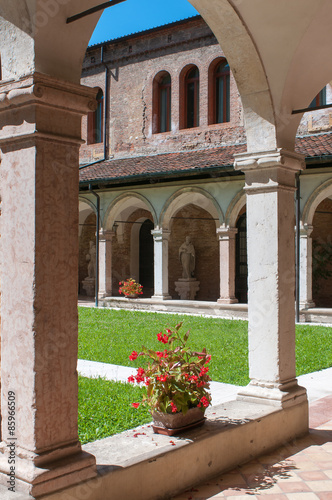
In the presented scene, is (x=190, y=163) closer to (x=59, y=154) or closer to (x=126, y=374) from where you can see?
(x=126, y=374)

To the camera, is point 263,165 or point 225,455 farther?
point 263,165

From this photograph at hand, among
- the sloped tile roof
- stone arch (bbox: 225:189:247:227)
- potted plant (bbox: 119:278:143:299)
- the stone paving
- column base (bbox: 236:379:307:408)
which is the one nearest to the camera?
the stone paving

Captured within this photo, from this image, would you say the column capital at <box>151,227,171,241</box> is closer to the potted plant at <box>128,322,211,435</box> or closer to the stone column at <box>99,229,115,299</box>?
the stone column at <box>99,229,115,299</box>

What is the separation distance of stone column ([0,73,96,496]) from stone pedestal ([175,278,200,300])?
1504cm

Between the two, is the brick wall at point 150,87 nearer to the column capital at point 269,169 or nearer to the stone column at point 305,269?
the stone column at point 305,269

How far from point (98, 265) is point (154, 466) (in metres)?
13.7

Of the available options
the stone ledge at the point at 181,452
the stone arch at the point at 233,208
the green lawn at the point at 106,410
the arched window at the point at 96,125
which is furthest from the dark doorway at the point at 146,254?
the stone ledge at the point at 181,452

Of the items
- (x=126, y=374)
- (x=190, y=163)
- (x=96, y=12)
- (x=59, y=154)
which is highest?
(x=190, y=163)

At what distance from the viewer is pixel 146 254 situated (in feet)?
67.3

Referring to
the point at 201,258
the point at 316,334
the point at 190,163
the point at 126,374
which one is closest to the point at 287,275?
the point at 126,374

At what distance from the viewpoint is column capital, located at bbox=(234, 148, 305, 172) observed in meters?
4.24

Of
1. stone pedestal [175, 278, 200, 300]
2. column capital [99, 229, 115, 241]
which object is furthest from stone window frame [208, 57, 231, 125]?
stone pedestal [175, 278, 200, 300]

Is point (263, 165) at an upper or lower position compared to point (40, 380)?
upper

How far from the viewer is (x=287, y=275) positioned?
435 centimetres
